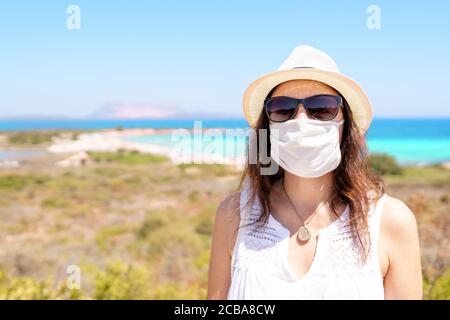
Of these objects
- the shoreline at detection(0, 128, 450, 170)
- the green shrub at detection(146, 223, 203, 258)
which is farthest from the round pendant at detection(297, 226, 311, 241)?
the shoreline at detection(0, 128, 450, 170)

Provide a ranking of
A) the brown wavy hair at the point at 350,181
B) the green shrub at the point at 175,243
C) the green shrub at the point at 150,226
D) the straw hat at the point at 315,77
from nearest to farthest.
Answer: the brown wavy hair at the point at 350,181, the straw hat at the point at 315,77, the green shrub at the point at 175,243, the green shrub at the point at 150,226

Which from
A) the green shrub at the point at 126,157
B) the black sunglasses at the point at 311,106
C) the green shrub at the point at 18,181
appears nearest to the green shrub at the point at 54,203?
the green shrub at the point at 18,181

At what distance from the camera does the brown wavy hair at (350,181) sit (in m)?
1.75

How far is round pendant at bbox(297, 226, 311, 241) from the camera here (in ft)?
5.85

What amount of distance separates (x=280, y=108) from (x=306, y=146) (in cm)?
19

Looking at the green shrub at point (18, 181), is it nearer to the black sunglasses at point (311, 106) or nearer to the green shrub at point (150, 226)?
the green shrub at point (150, 226)

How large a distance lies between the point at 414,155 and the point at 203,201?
41.4 metres

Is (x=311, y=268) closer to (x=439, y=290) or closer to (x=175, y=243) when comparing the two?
(x=439, y=290)

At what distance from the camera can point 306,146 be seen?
1.92 m

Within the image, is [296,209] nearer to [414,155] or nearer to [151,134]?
[414,155]

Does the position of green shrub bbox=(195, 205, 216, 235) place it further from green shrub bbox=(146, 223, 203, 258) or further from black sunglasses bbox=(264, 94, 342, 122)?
black sunglasses bbox=(264, 94, 342, 122)

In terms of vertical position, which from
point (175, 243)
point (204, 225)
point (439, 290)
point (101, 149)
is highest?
point (439, 290)

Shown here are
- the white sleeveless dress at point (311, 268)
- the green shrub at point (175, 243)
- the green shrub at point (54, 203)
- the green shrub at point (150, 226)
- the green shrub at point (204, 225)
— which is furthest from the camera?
the green shrub at point (54, 203)

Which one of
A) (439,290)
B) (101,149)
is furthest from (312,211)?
(101,149)
